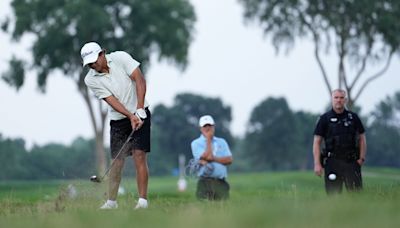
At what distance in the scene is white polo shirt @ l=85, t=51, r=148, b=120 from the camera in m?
11.8

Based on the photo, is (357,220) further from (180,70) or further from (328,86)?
(180,70)

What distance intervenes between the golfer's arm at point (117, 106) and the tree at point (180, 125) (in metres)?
106

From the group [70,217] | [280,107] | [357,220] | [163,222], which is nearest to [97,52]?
[70,217]

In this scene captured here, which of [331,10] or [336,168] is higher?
[331,10]

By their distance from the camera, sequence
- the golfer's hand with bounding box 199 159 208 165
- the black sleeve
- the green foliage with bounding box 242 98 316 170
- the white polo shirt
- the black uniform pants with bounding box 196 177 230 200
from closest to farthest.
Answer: the white polo shirt, the black sleeve, the black uniform pants with bounding box 196 177 230 200, the golfer's hand with bounding box 199 159 208 165, the green foliage with bounding box 242 98 316 170

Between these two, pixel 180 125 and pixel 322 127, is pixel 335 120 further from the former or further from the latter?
pixel 180 125

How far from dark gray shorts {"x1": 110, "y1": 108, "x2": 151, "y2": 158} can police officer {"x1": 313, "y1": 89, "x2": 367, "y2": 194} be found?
273 cm

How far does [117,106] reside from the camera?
11664 mm

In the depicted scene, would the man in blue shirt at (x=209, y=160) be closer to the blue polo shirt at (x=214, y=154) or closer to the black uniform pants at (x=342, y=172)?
the blue polo shirt at (x=214, y=154)

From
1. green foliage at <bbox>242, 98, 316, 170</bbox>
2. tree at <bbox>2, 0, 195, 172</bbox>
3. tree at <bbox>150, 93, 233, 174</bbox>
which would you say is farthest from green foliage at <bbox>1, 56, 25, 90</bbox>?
green foliage at <bbox>242, 98, 316, 170</bbox>

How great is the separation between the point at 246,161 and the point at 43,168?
41776 millimetres

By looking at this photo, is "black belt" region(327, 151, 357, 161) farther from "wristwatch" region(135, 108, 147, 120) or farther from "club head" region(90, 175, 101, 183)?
"club head" region(90, 175, 101, 183)

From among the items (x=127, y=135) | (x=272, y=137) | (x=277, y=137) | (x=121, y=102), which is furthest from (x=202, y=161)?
(x=272, y=137)

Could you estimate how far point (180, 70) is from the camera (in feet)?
164
